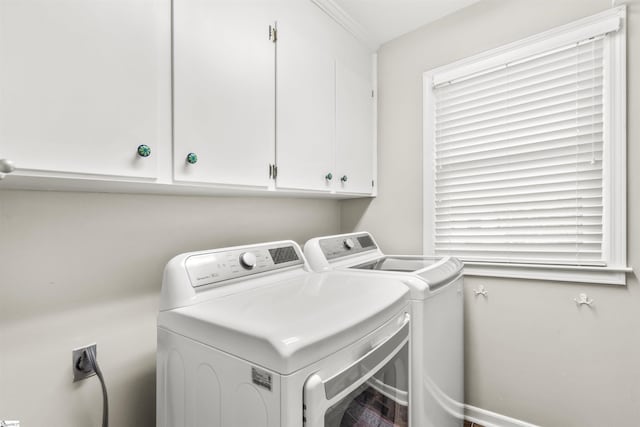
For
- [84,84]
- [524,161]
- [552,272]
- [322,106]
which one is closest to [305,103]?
[322,106]

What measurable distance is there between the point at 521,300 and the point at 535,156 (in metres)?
0.77

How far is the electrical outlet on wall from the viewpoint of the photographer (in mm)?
1055

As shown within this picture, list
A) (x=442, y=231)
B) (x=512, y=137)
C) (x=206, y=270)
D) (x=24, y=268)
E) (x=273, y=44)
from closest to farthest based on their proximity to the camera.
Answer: (x=24, y=268), (x=206, y=270), (x=273, y=44), (x=512, y=137), (x=442, y=231)

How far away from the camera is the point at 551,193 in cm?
155

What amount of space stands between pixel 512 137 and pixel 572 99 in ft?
0.95

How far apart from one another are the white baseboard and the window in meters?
0.79

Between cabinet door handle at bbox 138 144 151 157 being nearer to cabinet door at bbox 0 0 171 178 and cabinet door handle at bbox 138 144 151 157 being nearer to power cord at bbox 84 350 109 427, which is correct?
cabinet door at bbox 0 0 171 178

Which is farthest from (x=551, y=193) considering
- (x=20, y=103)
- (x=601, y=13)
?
(x=20, y=103)

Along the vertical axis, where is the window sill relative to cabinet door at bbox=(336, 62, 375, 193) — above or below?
below

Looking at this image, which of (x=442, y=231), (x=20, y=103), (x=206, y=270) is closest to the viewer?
(x=20, y=103)

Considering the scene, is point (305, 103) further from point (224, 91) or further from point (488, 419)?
point (488, 419)

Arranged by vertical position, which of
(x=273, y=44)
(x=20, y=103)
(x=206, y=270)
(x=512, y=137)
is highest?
(x=273, y=44)

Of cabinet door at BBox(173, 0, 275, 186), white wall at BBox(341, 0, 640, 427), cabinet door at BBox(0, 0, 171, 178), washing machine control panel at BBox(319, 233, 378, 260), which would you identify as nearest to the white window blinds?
white wall at BBox(341, 0, 640, 427)

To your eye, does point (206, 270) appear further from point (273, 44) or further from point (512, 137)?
point (512, 137)
